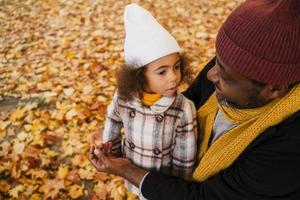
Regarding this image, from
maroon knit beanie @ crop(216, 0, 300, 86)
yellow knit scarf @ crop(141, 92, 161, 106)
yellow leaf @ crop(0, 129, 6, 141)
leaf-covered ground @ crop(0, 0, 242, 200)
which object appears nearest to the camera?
maroon knit beanie @ crop(216, 0, 300, 86)

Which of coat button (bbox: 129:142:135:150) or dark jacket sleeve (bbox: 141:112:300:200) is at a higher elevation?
dark jacket sleeve (bbox: 141:112:300:200)

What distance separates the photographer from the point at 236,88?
154 centimetres

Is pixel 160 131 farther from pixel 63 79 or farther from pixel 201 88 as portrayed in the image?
pixel 63 79

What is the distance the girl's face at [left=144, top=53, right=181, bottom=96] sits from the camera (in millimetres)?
1814

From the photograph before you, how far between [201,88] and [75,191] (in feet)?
5.15

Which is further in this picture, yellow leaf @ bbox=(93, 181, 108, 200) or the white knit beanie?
yellow leaf @ bbox=(93, 181, 108, 200)

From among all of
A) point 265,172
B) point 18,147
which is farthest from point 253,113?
point 18,147

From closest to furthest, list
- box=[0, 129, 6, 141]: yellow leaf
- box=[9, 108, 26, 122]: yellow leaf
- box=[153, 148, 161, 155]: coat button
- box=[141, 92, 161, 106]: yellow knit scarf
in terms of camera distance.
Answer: box=[141, 92, 161, 106]: yellow knit scarf, box=[153, 148, 161, 155]: coat button, box=[0, 129, 6, 141]: yellow leaf, box=[9, 108, 26, 122]: yellow leaf

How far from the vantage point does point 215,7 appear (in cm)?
604

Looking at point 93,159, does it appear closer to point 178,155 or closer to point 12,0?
point 178,155

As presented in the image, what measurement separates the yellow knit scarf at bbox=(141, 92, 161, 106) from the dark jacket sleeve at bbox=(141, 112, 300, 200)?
49cm

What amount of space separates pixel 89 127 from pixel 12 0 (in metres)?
4.09

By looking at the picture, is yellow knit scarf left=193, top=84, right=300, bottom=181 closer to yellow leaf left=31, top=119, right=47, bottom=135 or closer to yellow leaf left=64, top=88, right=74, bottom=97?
yellow leaf left=31, top=119, right=47, bottom=135

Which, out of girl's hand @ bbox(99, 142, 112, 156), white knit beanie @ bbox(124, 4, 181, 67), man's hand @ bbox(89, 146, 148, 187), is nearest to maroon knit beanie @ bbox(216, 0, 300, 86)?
white knit beanie @ bbox(124, 4, 181, 67)
